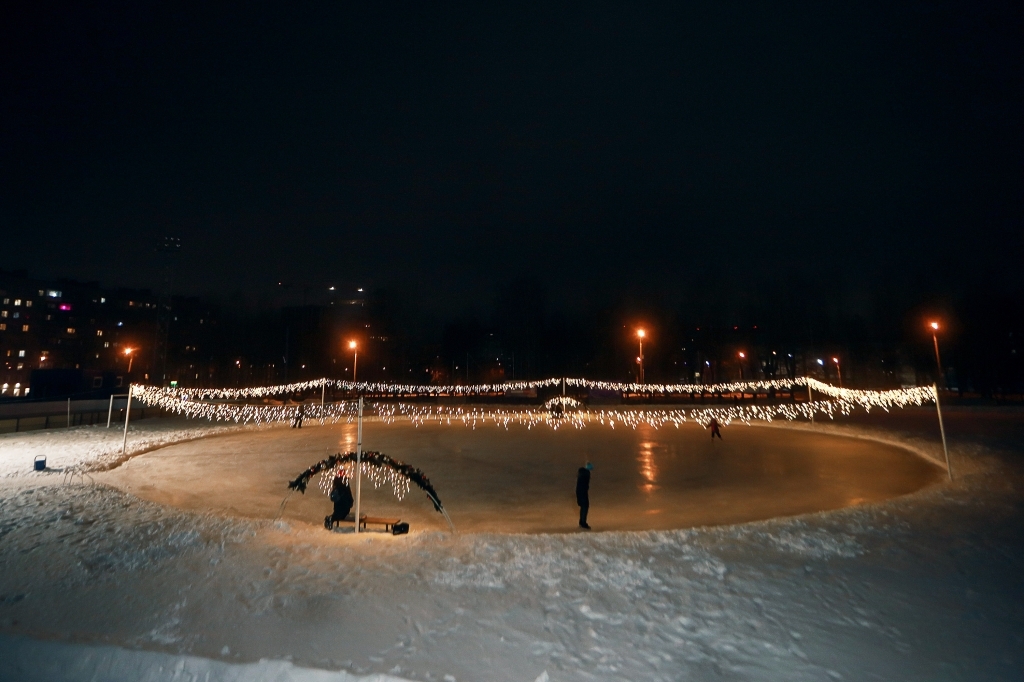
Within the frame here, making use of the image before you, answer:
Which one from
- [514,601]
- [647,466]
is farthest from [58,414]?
[514,601]

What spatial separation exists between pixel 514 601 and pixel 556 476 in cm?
992

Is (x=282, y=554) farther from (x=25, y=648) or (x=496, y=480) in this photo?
(x=496, y=480)

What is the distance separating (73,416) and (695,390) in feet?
137

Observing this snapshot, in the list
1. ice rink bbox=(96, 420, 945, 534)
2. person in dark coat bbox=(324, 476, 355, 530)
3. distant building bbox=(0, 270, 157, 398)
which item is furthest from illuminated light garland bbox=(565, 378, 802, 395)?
distant building bbox=(0, 270, 157, 398)

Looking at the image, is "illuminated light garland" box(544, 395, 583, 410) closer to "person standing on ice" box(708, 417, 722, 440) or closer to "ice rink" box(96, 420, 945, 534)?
"ice rink" box(96, 420, 945, 534)

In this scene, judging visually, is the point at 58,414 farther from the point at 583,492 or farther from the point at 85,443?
the point at 583,492

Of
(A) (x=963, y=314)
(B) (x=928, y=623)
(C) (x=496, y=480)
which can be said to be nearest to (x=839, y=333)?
(A) (x=963, y=314)

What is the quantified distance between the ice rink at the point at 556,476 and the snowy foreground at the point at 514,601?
258 cm

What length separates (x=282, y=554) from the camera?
7504mm

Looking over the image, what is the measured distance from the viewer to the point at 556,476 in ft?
51.5

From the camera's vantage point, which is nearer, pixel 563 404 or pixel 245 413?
pixel 245 413

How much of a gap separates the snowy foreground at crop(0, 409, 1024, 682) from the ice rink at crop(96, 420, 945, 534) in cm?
258

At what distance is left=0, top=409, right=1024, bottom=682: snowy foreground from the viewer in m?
4.73

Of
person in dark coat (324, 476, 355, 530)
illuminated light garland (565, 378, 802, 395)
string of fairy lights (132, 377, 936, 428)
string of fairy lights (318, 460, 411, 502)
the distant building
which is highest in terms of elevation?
the distant building
